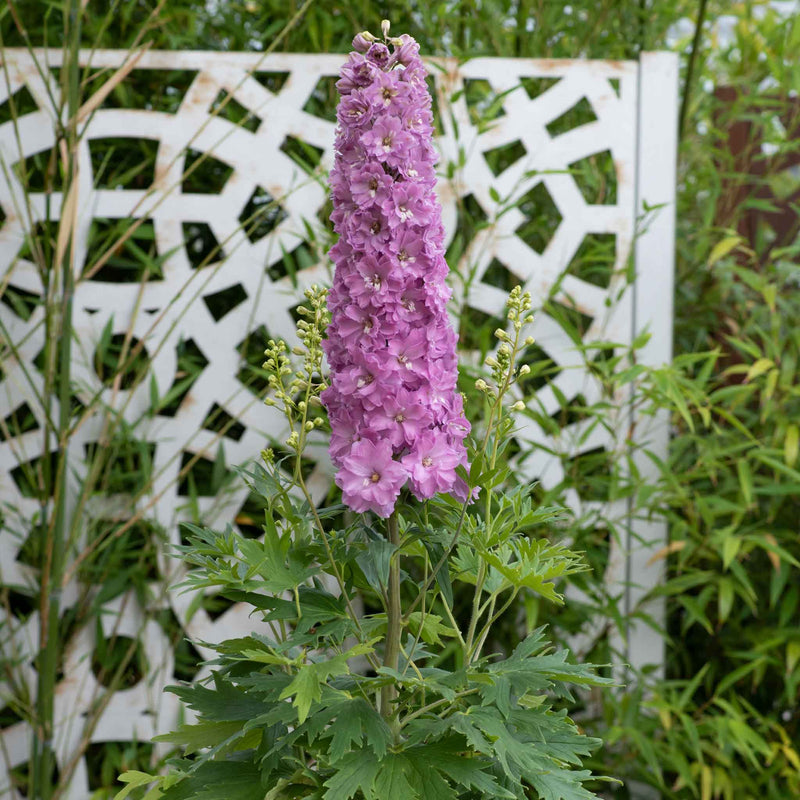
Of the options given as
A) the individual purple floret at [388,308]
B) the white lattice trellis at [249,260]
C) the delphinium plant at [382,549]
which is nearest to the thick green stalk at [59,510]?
the white lattice trellis at [249,260]

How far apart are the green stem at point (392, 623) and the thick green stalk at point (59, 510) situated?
3.08 feet

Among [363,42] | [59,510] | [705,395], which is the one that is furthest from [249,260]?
[363,42]

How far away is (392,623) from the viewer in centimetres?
75

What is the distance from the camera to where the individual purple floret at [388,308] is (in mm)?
667

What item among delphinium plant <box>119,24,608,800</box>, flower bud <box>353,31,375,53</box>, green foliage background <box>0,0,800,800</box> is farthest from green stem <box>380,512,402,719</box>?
green foliage background <box>0,0,800,800</box>

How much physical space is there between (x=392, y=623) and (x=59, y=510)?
97cm

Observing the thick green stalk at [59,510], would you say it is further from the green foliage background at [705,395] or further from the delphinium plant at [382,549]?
the delphinium plant at [382,549]

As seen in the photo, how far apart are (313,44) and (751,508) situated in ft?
4.27

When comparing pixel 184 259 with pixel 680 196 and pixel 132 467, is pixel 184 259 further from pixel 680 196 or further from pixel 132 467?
pixel 680 196

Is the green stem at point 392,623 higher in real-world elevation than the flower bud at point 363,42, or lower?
lower

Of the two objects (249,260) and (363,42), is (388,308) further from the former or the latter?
(249,260)

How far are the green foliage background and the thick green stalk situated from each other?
12cm

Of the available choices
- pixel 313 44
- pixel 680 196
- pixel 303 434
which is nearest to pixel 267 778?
pixel 303 434

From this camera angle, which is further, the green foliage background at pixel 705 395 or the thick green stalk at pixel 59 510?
the green foliage background at pixel 705 395
